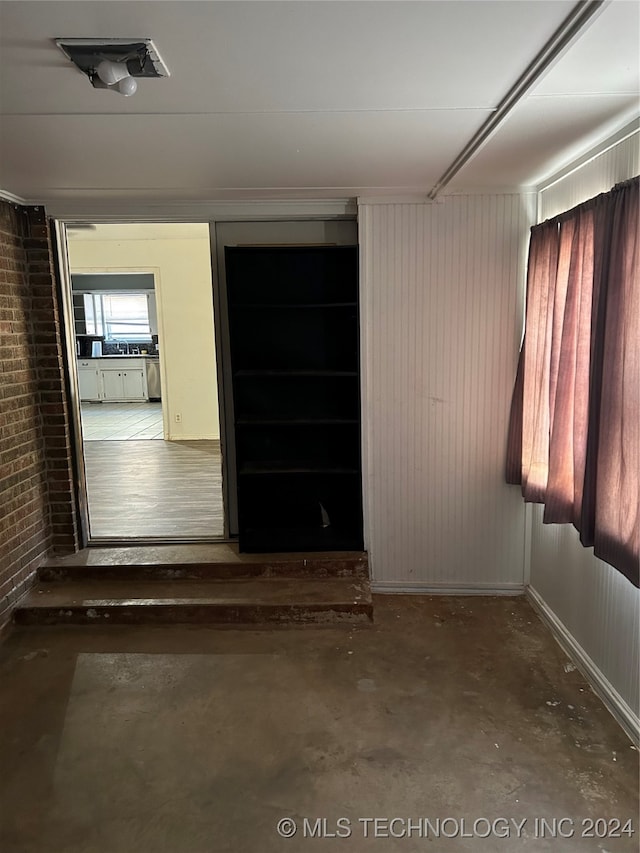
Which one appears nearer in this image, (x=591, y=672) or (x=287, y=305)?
(x=591, y=672)

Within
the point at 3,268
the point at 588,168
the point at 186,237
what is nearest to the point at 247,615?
the point at 3,268

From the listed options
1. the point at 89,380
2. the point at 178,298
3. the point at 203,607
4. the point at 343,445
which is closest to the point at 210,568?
the point at 203,607

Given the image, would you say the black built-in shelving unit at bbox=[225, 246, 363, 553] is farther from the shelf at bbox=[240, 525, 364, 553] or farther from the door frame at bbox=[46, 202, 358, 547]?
the door frame at bbox=[46, 202, 358, 547]

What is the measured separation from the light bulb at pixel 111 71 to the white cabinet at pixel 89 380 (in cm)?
1006

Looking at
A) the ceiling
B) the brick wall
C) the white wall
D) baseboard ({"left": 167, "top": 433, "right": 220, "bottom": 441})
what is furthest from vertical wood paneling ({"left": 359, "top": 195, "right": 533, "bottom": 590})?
baseboard ({"left": 167, "top": 433, "right": 220, "bottom": 441})

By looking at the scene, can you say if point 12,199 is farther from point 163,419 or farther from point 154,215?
point 163,419

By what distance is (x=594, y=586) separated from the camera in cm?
272

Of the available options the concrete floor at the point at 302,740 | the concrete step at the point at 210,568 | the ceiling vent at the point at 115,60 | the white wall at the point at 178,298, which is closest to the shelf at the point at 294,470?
the concrete step at the point at 210,568

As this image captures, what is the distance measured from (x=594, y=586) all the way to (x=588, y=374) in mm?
987

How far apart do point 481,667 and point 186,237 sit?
5690 mm

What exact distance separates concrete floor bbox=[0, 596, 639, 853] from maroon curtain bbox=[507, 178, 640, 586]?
77cm

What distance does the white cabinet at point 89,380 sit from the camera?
11.1m

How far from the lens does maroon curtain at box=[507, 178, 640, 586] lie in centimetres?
218

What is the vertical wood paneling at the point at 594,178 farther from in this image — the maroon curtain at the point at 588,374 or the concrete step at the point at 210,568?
the concrete step at the point at 210,568
